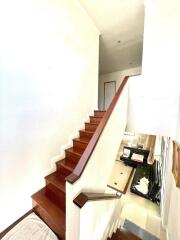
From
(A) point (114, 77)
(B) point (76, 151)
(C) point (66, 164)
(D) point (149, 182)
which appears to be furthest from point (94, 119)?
(A) point (114, 77)

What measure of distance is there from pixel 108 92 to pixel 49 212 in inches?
217

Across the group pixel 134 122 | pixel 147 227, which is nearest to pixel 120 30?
pixel 134 122

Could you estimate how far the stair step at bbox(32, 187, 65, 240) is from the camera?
5.36 ft

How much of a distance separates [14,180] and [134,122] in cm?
225

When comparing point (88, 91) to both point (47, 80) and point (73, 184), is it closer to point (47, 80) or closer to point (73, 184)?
point (47, 80)

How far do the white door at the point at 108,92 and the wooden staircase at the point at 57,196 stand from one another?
3986 millimetres

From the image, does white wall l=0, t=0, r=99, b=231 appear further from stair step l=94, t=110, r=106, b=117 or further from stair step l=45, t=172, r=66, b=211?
stair step l=94, t=110, r=106, b=117

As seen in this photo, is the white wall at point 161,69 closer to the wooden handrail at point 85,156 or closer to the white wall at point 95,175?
the white wall at point 95,175

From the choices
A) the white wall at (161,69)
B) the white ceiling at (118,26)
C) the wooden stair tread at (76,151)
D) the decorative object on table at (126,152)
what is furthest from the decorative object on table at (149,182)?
the white ceiling at (118,26)

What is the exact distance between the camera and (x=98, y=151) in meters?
1.60

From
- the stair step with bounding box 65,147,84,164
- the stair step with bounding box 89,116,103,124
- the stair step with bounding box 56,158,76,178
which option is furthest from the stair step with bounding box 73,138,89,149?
the stair step with bounding box 89,116,103,124

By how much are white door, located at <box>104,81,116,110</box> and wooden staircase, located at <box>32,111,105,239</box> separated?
3986 mm

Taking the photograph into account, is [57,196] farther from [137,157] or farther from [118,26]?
[137,157]

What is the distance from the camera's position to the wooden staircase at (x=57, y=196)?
1700mm
